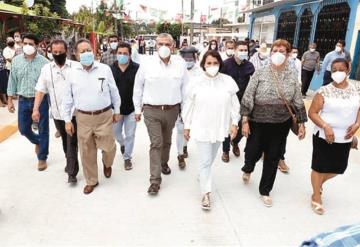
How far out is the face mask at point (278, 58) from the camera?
3492mm

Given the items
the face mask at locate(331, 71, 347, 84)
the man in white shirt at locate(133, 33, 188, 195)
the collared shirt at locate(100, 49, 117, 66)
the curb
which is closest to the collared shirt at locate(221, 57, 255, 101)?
the man in white shirt at locate(133, 33, 188, 195)

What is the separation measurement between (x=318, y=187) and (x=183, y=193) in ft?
4.75

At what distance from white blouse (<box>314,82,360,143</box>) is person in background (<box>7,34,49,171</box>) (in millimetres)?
3343

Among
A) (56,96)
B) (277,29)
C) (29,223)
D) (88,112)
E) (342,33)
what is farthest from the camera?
(277,29)

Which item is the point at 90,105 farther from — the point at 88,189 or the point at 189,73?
the point at 189,73

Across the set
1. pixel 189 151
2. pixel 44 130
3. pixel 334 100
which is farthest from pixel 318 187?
pixel 44 130

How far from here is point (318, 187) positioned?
3682 millimetres

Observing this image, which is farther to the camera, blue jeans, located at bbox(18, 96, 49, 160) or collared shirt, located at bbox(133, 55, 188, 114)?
blue jeans, located at bbox(18, 96, 49, 160)

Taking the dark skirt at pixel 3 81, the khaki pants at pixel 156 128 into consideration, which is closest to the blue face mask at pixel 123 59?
the khaki pants at pixel 156 128

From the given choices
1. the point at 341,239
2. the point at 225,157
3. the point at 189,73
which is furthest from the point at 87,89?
the point at 341,239

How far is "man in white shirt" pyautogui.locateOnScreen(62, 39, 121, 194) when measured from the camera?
12.1 ft

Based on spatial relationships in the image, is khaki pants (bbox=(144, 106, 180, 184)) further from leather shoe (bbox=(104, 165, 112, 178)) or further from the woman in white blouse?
leather shoe (bbox=(104, 165, 112, 178))

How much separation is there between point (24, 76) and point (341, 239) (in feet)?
13.9

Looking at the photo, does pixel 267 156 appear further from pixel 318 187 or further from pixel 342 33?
pixel 342 33
